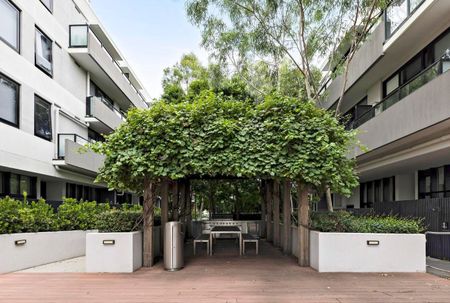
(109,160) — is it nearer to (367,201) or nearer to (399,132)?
(399,132)

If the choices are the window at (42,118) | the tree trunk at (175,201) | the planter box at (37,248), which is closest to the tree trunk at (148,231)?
the tree trunk at (175,201)

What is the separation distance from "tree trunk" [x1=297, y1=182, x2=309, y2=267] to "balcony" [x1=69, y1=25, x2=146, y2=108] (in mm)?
13726

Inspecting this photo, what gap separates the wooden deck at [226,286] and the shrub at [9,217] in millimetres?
1166

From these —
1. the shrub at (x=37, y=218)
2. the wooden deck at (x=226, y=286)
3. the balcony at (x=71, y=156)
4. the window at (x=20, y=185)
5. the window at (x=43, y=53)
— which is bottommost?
the wooden deck at (x=226, y=286)

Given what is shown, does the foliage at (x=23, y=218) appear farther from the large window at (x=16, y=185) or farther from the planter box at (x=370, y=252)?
the planter box at (x=370, y=252)

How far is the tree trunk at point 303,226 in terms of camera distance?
9.69m

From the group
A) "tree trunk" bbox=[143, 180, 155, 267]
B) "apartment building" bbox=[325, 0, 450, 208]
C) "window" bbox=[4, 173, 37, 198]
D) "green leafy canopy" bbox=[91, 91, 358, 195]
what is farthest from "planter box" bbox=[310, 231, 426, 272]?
"window" bbox=[4, 173, 37, 198]

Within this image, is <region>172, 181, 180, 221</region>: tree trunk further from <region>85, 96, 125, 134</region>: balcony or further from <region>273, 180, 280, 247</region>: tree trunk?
<region>85, 96, 125, 134</region>: balcony

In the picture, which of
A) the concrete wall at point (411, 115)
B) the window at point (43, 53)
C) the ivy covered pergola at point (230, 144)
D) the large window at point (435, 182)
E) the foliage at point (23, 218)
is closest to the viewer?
the ivy covered pergola at point (230, 144)

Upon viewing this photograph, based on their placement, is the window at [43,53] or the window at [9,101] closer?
the window at [9,101]

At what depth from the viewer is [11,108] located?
13.5 m

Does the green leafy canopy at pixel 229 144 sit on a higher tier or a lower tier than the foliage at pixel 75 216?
higher

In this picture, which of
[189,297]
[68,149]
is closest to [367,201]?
[68,149]

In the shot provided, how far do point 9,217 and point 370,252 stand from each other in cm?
845
